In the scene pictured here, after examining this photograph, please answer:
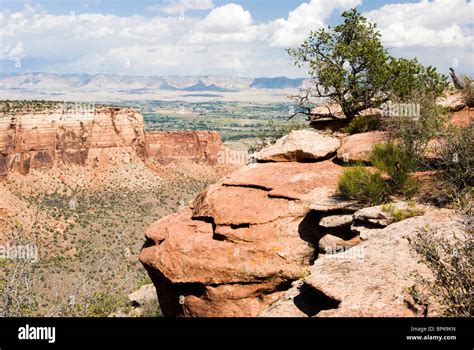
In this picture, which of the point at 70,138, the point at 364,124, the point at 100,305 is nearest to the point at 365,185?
the point at 364,124

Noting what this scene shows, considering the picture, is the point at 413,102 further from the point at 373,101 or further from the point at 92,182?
→ the point at 92,182

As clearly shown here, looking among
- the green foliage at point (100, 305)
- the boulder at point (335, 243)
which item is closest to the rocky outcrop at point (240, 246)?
the boulder at point (335, 243)

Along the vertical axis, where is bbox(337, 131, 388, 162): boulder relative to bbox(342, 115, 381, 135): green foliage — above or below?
below

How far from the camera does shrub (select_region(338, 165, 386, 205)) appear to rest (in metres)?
13.8

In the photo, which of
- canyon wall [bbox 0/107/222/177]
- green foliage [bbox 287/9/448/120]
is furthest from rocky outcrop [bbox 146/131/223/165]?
green foliage [bbox 287/9/448/120]

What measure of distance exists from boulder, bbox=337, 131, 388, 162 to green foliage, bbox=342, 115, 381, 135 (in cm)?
128

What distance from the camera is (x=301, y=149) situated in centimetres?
1770

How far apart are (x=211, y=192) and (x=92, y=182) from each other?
77201 mm

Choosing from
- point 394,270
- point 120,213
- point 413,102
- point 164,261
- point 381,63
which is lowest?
point 120,213

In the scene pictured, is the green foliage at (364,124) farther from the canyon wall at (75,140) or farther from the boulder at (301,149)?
the canyon wall at (75,140)

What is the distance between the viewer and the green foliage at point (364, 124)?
19422 millimetres

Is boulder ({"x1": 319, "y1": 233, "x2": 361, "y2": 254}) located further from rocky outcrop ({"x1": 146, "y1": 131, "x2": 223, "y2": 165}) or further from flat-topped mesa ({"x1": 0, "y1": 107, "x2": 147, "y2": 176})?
rocky outcrop ({"x1": 146, "y1": 131, "x2": 223, "y2": 165})

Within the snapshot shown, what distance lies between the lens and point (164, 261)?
49.1 ft
